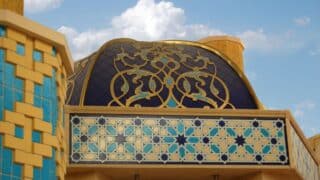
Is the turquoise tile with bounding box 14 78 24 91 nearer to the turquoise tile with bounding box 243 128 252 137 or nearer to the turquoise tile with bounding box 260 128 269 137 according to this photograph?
the turquoise tile with bounding box 243 128 252 137

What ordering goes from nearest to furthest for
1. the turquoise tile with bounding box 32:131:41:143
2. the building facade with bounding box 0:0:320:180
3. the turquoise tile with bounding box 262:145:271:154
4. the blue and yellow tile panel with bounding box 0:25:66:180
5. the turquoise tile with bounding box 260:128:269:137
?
the blue and yellow tile panel with bounding box 0:25:66:180
the turquoise tile with bounding box 32:131:41:143
the building facade with bounding box 0:0:320:180
the turquoise tile with bounding box 262:145:271:154
the turquoise tile with bounding box 260:128:269:137

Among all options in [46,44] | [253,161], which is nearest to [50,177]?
[46,44]

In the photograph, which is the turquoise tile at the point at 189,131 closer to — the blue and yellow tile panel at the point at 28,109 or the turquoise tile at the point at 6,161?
the blue and yellow tile panel at the point at 28,109

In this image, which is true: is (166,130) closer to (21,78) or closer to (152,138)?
(152,138)

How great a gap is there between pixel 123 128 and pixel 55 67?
8.22ft

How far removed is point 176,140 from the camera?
12805mm

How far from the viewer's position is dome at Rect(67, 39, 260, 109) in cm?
1336

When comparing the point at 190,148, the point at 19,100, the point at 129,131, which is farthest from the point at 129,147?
the point at 19,100

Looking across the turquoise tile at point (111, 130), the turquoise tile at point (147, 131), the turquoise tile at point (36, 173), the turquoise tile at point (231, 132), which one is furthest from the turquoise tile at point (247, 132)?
the turquoise tile at point (36, 173)

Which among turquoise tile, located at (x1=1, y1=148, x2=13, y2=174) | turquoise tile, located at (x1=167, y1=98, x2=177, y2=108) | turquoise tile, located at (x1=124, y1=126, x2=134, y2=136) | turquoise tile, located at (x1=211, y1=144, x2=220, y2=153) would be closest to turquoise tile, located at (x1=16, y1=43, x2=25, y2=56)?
turquoise tile, located at (x1=1, y1=148, x2=13, y2=174)

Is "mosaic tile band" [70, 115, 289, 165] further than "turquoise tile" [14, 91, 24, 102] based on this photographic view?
Yes

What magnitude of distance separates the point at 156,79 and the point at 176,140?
138 centimetres

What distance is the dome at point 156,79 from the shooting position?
13.4 m

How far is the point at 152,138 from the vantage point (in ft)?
41.9
